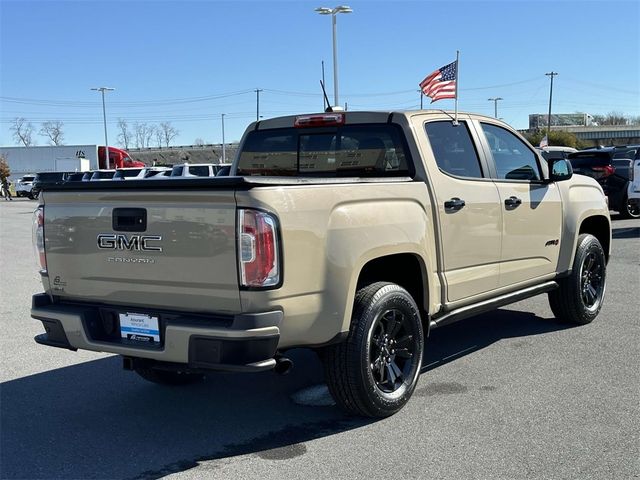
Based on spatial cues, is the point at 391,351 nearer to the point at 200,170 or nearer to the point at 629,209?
the point at 629,209

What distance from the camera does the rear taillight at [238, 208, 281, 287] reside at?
3558 millimetres

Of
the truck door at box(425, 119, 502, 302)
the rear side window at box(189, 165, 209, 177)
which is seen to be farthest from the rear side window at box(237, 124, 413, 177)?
the rear side window at box(189, 165, 209, 177)

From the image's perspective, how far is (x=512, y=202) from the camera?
5629mm

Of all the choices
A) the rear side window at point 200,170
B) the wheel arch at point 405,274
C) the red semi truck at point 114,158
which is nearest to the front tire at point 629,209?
the wheel arch at point 405,274

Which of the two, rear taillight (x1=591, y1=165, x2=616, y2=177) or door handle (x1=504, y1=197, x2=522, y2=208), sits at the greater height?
rear taillight (x1=591, y1=165, x2=616, y2=177)

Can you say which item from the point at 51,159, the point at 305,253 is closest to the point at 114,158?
the point at 51,159

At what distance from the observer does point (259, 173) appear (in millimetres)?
5750

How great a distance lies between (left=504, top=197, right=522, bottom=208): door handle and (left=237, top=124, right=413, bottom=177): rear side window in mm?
1106

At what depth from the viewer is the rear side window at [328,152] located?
16.8 ft

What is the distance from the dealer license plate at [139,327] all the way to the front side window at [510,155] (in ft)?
10.6

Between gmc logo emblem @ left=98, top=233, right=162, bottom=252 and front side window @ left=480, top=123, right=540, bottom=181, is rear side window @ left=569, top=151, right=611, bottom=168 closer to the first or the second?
front side window @ left=480, top=123, right=540, bottom=181

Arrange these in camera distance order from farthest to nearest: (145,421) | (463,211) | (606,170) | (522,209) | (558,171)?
1. (606,170)
2. (558,171)
3. (522,209)
4. (463,211)
5. (145,421)

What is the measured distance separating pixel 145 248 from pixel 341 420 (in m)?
1.70

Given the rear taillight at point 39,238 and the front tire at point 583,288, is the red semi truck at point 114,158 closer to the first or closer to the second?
the front tire at point 583,288
